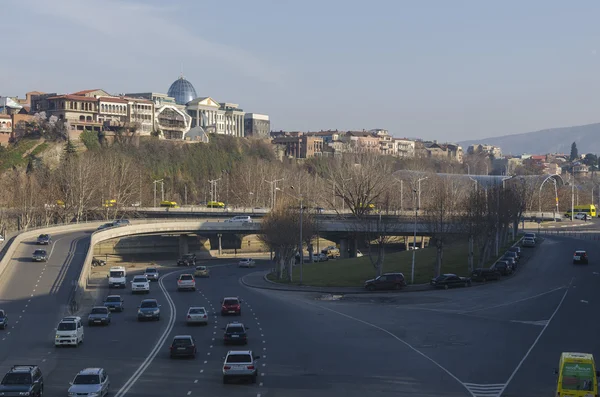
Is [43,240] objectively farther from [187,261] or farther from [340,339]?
[340,339]

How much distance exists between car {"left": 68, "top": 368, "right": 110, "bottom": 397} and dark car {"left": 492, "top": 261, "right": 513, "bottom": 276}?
4119cm

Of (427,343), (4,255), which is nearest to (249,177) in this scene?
(4,255)

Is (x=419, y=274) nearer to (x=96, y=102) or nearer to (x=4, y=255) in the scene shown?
(x=4, y=255)

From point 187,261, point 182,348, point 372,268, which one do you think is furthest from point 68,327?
point 187,261

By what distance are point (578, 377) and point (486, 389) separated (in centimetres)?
378

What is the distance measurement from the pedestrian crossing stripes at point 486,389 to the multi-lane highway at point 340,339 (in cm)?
3

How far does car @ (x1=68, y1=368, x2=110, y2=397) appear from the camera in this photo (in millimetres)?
24922

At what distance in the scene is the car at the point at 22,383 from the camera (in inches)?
965

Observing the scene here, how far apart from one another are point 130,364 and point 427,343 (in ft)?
42.5

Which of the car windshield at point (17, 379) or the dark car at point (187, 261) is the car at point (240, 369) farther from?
the dark car at point (187, 261)

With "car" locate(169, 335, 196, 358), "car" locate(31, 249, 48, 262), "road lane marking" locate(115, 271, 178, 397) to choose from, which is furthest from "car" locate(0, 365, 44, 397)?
"car" locate(31, 249, 48, 262)

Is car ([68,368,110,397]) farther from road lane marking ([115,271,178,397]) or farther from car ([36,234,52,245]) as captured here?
car ([36,234,52,245])

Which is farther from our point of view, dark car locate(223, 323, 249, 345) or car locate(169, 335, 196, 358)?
dark car locate(223, 323, 249, 345)

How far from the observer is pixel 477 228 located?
6594 centimetres
